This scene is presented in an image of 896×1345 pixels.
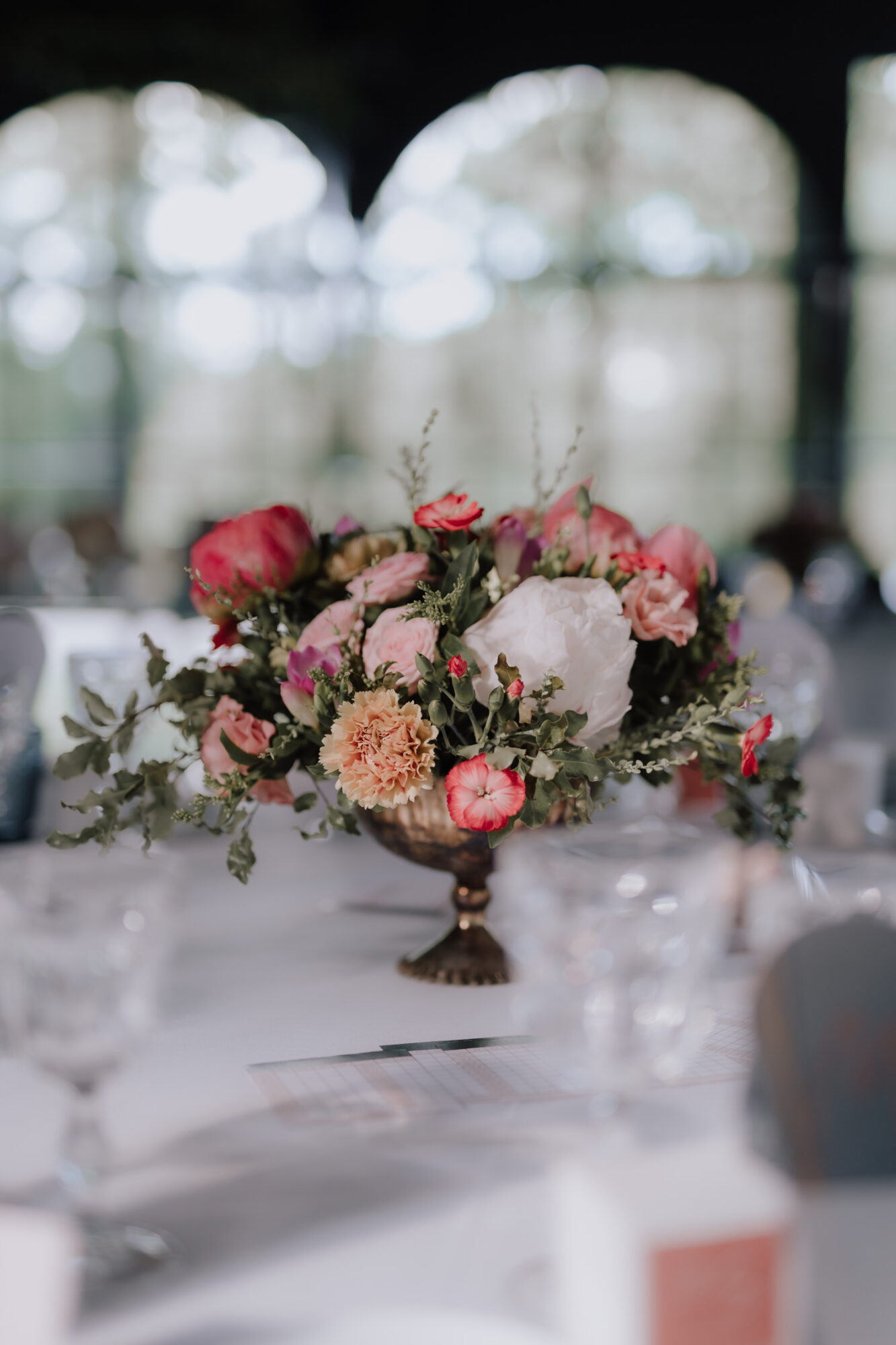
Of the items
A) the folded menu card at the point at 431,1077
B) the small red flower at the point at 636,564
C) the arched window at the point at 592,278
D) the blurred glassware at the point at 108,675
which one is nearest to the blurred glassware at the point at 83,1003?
the folded menu card at the point at 431,1077

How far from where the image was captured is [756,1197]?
46 cm

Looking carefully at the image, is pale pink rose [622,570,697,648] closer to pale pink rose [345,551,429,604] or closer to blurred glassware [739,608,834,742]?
pale pink rose [345,551,429,604]

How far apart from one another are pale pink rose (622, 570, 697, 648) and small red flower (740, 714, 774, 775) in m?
0.08

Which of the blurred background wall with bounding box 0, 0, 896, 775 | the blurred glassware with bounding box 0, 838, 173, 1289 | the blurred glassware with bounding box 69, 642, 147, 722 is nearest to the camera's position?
the blurred glassware with bounding box 0, 838, 173, 1289

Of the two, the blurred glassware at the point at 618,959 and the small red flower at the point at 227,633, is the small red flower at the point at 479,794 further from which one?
the small red flower at the point at 227,633

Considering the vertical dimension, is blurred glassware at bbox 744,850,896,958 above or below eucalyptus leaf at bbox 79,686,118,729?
below

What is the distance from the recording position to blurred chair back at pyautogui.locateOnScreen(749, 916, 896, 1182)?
58cm

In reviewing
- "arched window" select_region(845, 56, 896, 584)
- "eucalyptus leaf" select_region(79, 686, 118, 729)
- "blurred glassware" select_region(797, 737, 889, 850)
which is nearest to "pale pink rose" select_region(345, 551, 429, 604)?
"eucalyptus leaf" select_region(79, 686, 118, 729)

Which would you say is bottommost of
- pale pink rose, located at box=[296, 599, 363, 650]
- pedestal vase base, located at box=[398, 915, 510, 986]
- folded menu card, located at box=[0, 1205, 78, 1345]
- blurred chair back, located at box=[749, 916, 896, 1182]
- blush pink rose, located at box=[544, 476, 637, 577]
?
pedestal vase base, located at box=[398, 915, 510, 986]

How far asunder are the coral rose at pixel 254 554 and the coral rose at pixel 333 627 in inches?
3.2

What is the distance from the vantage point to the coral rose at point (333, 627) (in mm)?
918

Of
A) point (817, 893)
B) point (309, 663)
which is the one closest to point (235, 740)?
point (309, 663)

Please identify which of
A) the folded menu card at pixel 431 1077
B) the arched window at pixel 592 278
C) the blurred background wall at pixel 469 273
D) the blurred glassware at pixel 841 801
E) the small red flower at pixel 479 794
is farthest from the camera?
the arched window at pixel 592 278

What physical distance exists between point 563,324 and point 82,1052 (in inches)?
263
